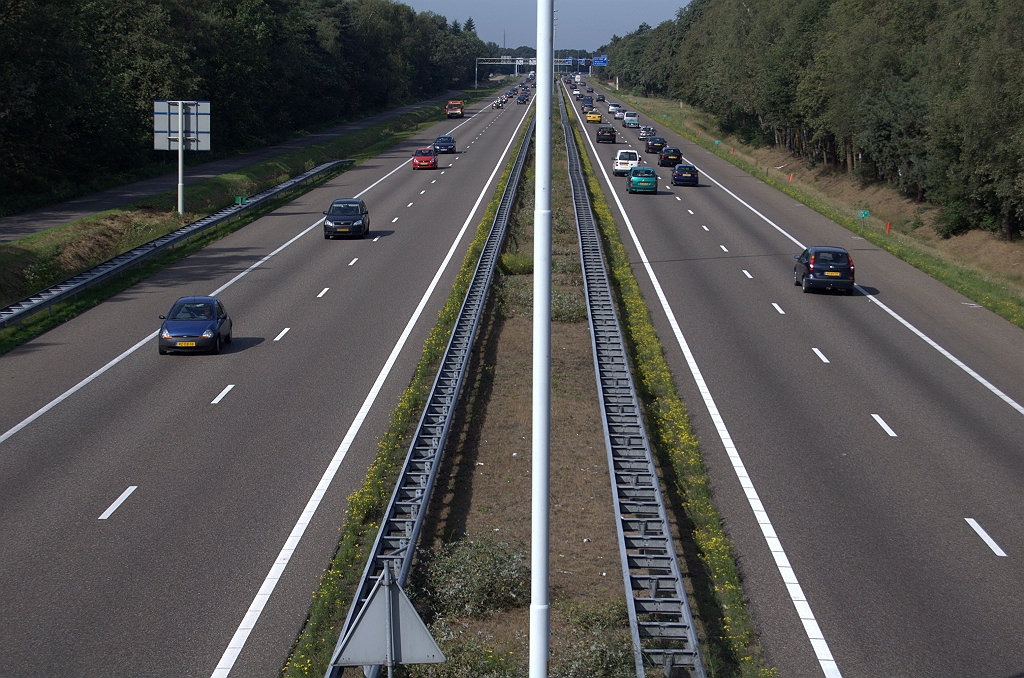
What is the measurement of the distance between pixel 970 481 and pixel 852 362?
7958 millimetres

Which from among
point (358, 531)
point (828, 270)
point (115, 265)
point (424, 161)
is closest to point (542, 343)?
point (358, 531)

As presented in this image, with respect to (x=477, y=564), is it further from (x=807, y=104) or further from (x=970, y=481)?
(x=807, y=104)

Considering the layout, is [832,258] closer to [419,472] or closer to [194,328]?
[194,328]

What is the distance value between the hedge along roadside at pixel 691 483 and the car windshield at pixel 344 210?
15144 mm

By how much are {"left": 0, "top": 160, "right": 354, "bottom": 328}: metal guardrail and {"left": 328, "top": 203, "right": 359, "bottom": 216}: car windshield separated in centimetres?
529

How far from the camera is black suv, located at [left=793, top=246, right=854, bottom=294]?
33.7 metres

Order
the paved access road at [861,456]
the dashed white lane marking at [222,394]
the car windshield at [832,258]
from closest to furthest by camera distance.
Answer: the paved access road at [861,456]
the dashed white lane marking at [222,394]
the car windshield at [832,258]

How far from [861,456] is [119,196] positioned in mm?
41138

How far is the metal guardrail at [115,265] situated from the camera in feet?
91.8

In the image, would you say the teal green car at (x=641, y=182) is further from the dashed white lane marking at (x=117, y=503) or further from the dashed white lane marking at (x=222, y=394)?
the dashed white lane marking at (x=117, y=503)

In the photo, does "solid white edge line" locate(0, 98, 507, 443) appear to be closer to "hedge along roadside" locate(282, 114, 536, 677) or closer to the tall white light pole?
"hedge along roadside" locate(282, 114, 536, 677)

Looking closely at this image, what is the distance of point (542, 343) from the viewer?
857 cm

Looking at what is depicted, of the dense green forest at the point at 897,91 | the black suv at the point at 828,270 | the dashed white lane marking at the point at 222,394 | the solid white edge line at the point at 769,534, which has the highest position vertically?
the dense green forest at the point at 897,91

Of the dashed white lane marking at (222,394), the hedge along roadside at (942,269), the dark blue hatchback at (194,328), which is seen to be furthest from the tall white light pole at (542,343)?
the hedge along roadside at (942,269)
